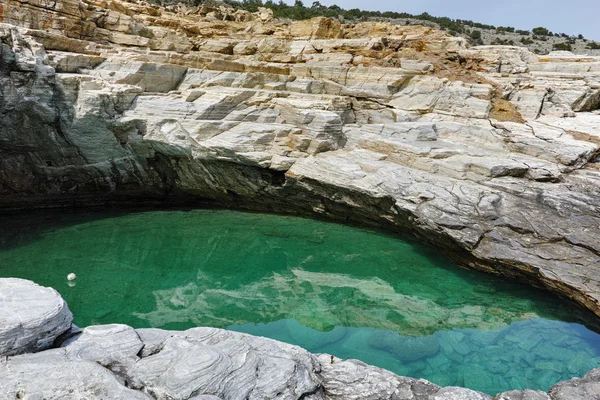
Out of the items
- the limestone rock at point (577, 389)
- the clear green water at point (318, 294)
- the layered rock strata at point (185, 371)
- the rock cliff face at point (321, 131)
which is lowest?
the clear green water at point (318, 294)

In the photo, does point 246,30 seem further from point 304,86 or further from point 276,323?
point 276,323

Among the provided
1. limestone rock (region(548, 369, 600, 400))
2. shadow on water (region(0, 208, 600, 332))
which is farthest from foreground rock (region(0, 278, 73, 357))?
limestone rock (region(548, 369, 600, 400))

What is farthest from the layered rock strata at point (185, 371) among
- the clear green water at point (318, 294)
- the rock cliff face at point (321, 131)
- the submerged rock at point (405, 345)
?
the rock cliff face at point (321, 131)

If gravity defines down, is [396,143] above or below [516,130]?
below

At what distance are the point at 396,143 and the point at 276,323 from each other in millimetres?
6160

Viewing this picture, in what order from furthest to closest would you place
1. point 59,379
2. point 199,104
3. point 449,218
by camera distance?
point 199,104 < point 449,218 < point 59,379

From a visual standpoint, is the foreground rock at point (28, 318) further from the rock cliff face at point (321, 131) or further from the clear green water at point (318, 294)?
the rock cliff face at point (321, 131)

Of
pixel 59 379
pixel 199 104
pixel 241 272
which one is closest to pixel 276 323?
pixel 241 272

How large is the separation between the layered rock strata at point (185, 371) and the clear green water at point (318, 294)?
152cm

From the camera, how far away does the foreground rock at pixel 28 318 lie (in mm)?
4409

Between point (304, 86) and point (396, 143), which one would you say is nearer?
point (396, 143)

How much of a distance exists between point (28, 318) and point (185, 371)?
1.82m

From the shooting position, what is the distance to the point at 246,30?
58.6ft

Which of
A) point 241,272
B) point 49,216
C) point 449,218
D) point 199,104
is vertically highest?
point 199,104
